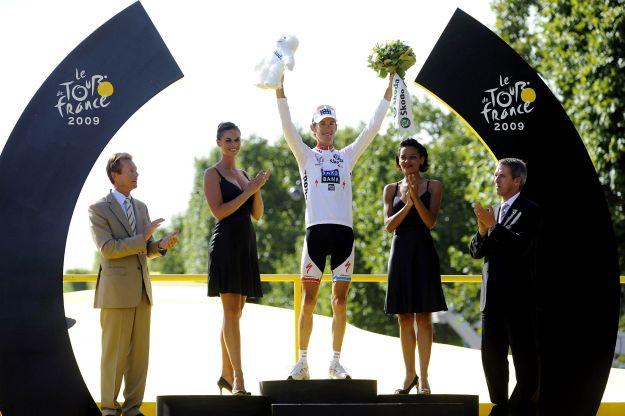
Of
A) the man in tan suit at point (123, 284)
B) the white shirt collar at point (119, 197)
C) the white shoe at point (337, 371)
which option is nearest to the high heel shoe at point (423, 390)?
the white shoe at point (337, 371)

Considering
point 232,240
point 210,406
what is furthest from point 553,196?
point 210,406

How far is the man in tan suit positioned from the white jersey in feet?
3.22

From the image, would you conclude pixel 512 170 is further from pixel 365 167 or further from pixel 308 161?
pixel 365 167

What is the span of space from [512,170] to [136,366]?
9.04 feet

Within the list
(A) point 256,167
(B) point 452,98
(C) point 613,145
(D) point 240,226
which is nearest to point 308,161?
(D) point 240,226

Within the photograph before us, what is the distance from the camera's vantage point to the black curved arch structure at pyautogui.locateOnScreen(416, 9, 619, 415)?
7.15m

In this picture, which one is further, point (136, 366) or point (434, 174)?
point (434, 174)

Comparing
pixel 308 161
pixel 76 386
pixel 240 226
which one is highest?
pixel 308 161

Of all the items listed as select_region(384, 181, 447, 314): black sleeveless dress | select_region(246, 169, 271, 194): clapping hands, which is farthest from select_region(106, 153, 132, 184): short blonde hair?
select_region(384, 181, 447, 314): black sleeveless dress

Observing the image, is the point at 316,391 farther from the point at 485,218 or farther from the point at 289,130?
the point at 289,130

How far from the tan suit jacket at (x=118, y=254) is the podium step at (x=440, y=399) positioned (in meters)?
1.72

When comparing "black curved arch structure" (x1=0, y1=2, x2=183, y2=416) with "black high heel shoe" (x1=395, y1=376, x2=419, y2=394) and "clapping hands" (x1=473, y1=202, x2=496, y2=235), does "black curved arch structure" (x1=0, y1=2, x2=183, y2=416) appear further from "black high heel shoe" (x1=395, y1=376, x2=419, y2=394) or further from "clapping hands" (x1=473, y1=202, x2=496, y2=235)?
"clapping hands" (x1=473, y1=202, x2=496, y2=235)

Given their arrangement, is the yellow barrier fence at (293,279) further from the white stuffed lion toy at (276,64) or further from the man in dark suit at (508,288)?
the white stuffed lion toy at (276,64)

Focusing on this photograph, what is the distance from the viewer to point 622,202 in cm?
1775
